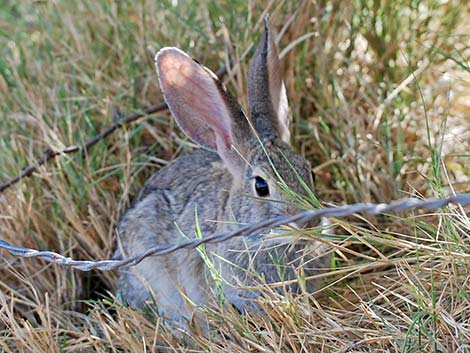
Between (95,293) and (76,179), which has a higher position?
(76,179)

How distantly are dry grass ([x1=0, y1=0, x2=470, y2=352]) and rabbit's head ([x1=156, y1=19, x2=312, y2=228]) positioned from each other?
1.44 feet

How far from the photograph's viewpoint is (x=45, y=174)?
4.07 meters

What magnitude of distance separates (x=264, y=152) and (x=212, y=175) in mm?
547

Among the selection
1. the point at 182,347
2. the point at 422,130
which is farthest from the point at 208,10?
the point at 182,347

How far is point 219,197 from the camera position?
3861mm

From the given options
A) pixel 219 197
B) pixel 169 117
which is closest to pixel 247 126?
pixel 219 197

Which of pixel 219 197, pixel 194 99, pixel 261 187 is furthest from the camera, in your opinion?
pixel 219 197

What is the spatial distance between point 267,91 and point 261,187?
46 cm

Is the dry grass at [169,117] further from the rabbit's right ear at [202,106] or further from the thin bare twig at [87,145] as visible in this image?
the rabbit's right ear at [202,106]

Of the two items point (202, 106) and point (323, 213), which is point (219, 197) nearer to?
point (202, 106)

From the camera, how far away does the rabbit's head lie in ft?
11.3

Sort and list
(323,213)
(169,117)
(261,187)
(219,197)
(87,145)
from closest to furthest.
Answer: (323,213), (261,187), (219,197), (87,145), (169,117)

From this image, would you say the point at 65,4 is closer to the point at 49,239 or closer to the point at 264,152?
the point at 49,239

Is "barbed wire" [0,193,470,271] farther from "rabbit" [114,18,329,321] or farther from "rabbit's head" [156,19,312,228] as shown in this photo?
"rabbit's head" [156,19,312,228]
